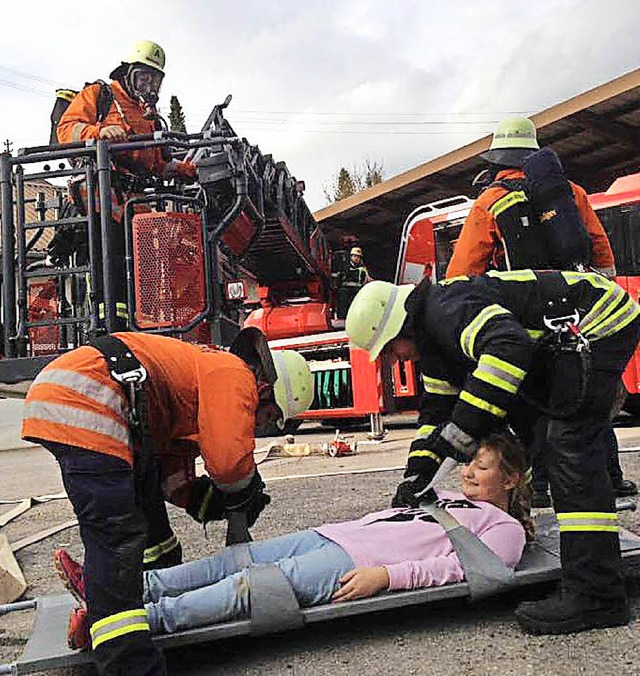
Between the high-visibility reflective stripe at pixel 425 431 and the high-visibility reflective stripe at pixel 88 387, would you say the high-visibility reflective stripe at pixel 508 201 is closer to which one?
the high-visibility reflective stripe at pixel 425 431

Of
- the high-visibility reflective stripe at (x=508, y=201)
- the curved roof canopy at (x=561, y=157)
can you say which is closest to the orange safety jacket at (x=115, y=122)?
the high-visibility reflective stripe at (x=508, y=201)

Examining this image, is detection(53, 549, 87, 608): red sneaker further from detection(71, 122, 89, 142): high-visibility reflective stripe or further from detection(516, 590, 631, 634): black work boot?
detection(71, 122, 89, 142): high-visibility reflective stripe

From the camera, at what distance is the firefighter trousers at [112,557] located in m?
2.42

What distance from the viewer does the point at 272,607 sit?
2.66 m

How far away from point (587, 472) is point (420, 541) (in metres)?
0.58

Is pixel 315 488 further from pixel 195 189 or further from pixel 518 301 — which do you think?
pixel 518 301

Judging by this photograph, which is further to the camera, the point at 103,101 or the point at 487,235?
the point at 103,101

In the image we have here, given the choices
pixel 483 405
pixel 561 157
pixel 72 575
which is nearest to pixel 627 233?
pixel 561 157

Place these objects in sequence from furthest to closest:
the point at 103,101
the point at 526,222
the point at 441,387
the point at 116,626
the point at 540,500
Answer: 1. the point at 103,101
2. the point at 540,500
3. the point at 526,222
4. the point at 441,387
5. the point at 116,626

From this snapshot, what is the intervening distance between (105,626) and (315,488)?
3.57 meters

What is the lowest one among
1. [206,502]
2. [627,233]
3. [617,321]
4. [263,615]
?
[263,615]

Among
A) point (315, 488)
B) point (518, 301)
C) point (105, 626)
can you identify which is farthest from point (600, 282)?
point (315, 488)

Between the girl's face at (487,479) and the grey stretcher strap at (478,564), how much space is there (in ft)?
0.94

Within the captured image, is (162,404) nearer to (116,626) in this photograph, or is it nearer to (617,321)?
(116,626)
